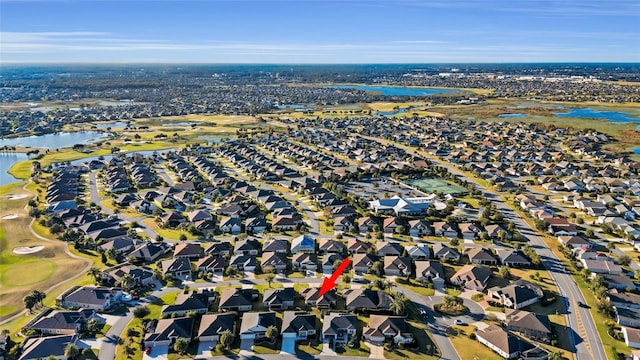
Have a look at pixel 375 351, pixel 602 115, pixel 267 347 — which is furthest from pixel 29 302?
pixel 602 115

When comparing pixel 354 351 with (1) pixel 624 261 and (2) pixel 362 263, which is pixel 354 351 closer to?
(2) pixel 362 263

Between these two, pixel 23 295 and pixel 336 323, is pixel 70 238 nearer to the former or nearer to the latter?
pixel 23 295

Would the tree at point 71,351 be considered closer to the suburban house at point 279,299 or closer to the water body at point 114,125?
the suburban house at point 279,299

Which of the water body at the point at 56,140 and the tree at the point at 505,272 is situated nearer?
the tree at the point at 505,272

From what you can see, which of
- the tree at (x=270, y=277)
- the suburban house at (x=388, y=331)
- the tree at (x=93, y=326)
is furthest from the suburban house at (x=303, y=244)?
the tree at (x=93, y=326)

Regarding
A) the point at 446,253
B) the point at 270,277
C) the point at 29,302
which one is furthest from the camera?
the point at 446,253
